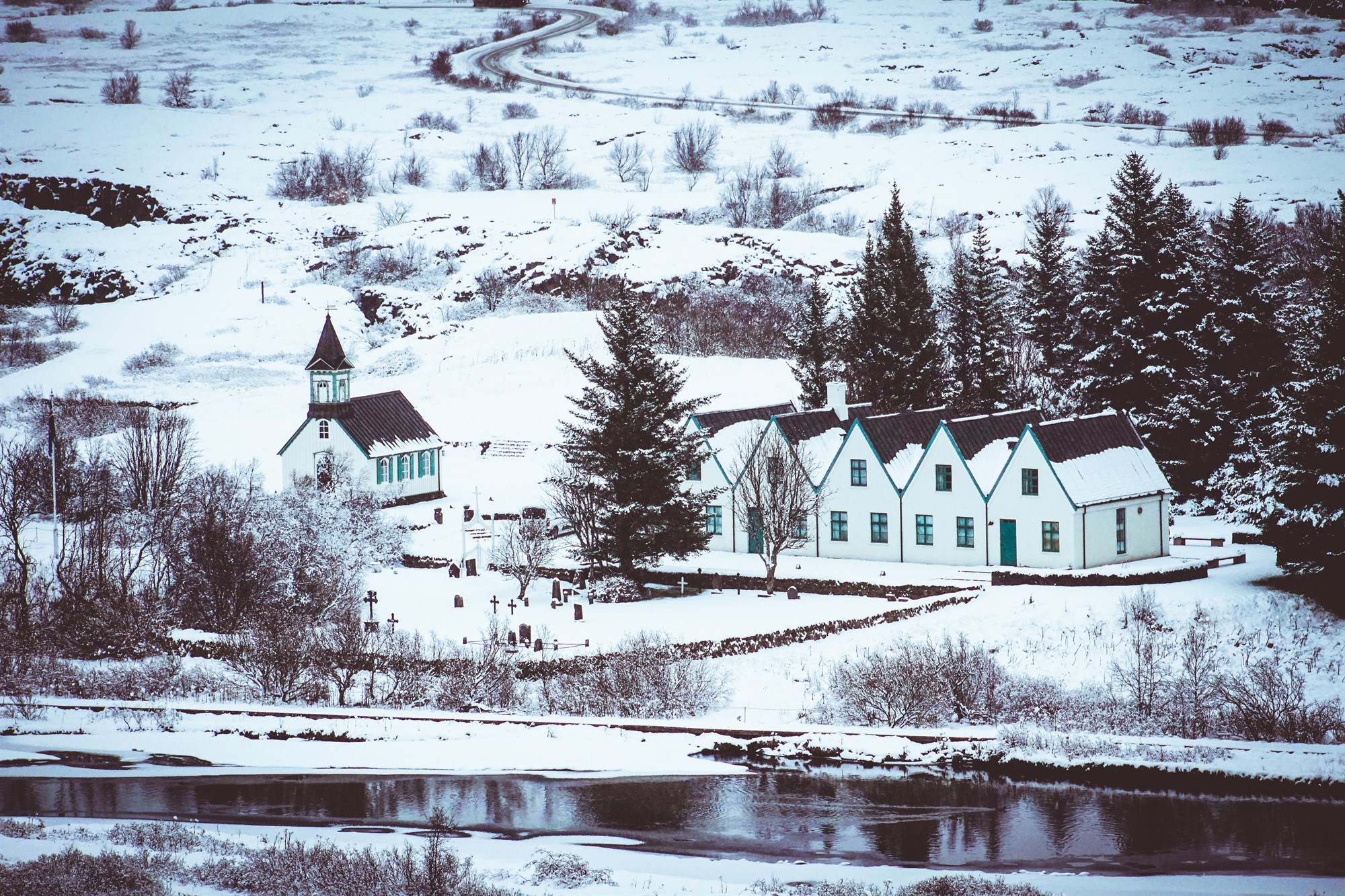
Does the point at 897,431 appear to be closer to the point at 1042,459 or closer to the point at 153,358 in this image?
the point at 1042,459

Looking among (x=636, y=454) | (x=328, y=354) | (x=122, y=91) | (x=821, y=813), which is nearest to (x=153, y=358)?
(x=328, y=354)

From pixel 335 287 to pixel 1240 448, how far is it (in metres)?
83.3

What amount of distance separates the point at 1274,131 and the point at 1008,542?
337ft

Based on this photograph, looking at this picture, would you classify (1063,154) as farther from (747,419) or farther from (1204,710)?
(1204,710)

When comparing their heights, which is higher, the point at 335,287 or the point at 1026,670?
the point at 335,287

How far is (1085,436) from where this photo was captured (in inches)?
2048

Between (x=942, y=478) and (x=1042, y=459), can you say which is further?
(x=942, y=478)

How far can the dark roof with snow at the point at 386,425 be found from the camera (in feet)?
226

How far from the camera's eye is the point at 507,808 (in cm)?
3098

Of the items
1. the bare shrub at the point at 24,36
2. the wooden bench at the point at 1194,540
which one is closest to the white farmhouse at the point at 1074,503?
the wooden bench at the point at 1194,540

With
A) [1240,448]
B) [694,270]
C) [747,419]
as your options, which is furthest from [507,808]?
[694,270]

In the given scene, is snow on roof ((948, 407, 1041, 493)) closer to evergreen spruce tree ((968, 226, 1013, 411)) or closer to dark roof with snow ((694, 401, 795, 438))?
dark roof with snow ((694, 401, 795, 438))

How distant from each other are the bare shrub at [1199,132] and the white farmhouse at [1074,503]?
10008 cm

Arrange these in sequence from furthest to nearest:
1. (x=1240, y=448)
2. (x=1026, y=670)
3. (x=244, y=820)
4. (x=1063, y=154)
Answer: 1. (x=1063, y=154)
2. (x=1240, y=448)
3. (x=1026, y=670)
4. (x=244, y=820)
